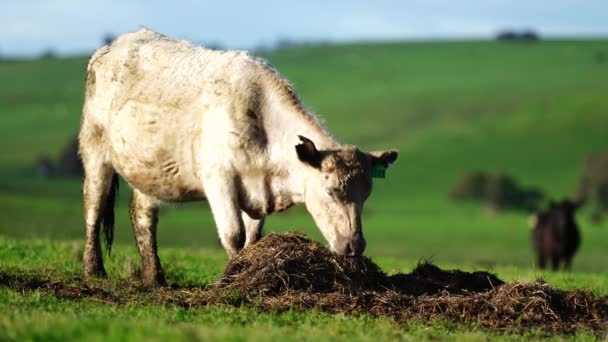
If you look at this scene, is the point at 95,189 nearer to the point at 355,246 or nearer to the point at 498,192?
the point at 355,246

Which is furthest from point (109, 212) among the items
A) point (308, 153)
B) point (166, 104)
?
point (308, 153)

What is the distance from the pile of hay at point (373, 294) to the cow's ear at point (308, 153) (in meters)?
1.01

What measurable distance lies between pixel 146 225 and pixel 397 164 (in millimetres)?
89740

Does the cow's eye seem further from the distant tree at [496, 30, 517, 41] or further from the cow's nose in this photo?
the distant tree at [496, 30, 517, 41]

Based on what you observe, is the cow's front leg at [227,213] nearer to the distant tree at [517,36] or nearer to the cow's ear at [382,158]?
the cow's ear at [382,158]

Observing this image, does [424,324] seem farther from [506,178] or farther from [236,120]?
[506,178]

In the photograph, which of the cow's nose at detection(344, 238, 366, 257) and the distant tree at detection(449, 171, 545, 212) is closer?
the cow's nose at detection(344, 238, 366, 257)

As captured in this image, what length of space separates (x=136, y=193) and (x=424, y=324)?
5504 millimetres

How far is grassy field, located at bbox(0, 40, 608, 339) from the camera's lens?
378 inches

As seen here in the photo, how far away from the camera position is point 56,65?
152 m

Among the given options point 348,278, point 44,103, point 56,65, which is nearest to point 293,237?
point 348,278

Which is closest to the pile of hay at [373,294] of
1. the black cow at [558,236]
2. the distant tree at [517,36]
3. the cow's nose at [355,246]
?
the cow's nose at [355,246]

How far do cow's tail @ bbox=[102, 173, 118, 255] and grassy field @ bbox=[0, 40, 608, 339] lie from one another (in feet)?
1.41

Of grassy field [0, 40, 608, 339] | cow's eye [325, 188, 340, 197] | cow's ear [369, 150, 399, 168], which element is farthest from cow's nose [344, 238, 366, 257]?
grassy field [0, 40, 608, 339]
